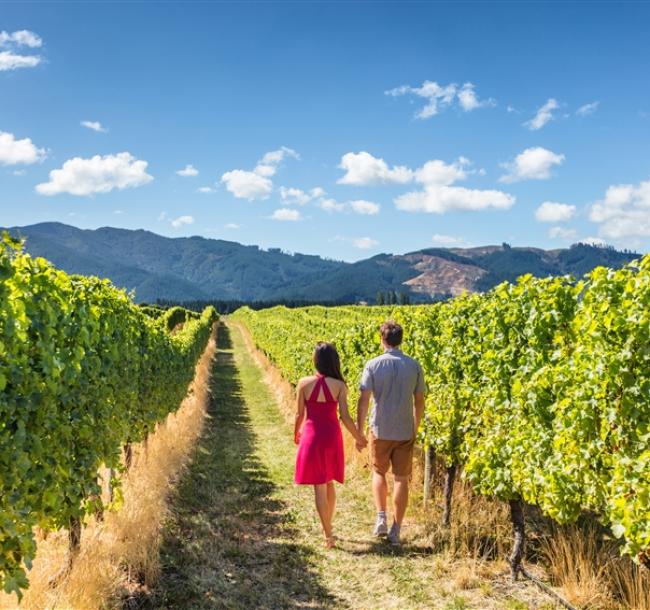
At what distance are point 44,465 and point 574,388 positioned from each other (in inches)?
183

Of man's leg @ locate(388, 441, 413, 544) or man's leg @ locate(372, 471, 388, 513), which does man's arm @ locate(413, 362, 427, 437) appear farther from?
man's leg @ locate(372, 471, 388, 513)

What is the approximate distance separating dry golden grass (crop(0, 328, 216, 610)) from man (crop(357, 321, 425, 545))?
112 inches

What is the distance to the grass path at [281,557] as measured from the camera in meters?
5.71

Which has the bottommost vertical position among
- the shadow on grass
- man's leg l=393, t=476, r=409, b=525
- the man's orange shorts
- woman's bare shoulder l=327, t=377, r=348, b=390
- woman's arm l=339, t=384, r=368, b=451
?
the shadow on grass

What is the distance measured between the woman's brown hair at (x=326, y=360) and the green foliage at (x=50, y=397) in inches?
99.8

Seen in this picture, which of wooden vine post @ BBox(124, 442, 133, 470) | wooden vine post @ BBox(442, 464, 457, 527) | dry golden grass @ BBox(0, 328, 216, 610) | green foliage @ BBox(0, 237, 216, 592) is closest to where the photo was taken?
green foliage @ BBox(0, 237, 216, 592)

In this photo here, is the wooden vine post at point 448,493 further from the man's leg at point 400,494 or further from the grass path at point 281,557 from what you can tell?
the man's leg at point 400,494

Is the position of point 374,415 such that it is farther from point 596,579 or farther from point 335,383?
point 596,579

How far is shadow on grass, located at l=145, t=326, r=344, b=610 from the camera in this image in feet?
19.0

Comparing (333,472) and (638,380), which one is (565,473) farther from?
(333,472)

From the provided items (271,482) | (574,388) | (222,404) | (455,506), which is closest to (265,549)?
(455,506)

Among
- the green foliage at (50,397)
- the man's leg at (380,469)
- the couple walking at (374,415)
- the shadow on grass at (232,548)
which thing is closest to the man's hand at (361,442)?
the couple walking at (374,415)

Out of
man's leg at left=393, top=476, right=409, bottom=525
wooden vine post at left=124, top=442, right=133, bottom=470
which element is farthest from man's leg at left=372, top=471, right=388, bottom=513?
wooden vine post at left=124, top=442, right=133, bottom=470

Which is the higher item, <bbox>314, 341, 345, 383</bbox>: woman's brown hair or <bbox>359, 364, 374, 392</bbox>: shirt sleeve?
<bbox>314, 341, 345, 383</bbox>: woman's brown hair
